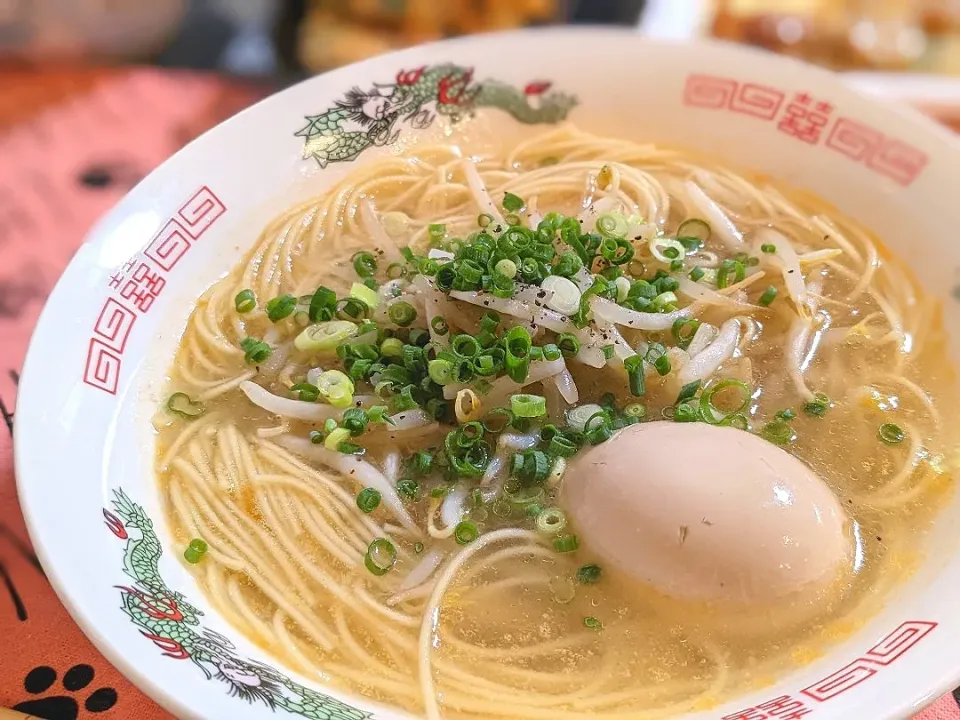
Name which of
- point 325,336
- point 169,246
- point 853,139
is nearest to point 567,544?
point 325,336

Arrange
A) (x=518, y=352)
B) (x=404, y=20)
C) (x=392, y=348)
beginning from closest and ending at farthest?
(x=518, y=352), (x=392, y=348), (x=404, y=20)

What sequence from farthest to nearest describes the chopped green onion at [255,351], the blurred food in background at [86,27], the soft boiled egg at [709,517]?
the blurred food in background at [86,27], the chopped green onion at [255,351], the soft boiled egg at [709,517]

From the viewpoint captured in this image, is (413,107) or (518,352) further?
(413,107)

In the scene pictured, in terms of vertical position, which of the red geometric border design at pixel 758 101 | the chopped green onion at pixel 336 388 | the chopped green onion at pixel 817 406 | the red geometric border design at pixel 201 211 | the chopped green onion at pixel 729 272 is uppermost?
the red geometric border design at pixel 758 101

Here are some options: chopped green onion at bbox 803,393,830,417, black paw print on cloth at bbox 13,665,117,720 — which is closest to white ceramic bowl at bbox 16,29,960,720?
black paw print on cloth at bbox 13,665,117,720

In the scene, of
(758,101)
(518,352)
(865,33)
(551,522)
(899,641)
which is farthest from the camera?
(865,33)

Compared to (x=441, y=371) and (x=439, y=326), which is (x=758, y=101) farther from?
(x=441, y=371)

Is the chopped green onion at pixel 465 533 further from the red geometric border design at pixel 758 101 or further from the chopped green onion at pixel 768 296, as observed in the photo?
→ the red geometric border design at pixel 758 101

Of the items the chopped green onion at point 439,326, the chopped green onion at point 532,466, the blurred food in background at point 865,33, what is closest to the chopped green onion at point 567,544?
the chopped green onion at point 532,466

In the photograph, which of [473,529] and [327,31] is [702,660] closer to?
[473,529]
